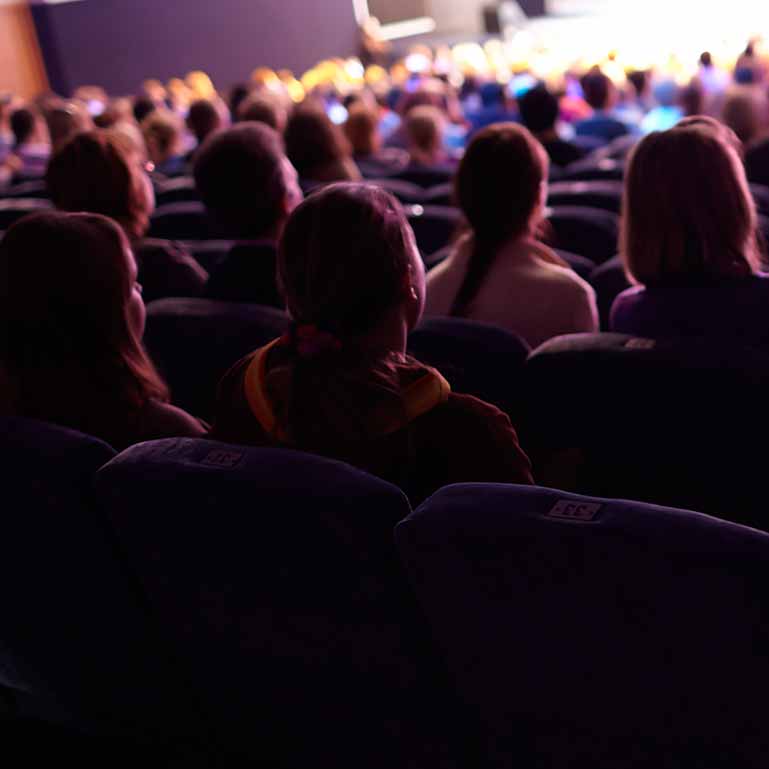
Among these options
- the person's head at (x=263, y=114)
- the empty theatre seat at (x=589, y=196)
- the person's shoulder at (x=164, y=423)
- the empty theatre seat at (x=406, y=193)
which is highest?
the person's head at (x=263, y=114)

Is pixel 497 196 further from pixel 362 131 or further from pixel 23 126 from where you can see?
pixel 23 126

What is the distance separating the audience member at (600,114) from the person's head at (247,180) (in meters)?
4.11

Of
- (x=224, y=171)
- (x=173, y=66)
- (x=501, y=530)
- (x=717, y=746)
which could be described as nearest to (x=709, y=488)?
(x=717, y=746)

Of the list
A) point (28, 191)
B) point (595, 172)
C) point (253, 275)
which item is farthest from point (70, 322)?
point (28, 191)

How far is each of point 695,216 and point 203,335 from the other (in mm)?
1111

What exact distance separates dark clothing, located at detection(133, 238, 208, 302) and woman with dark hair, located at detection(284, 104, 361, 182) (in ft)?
5.08

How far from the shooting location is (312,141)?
4.20 metres

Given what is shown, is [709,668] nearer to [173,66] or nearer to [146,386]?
[146,386]

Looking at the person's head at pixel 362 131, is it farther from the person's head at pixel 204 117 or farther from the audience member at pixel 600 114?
the audience member at pixel 600 114

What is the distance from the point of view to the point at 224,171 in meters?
2.69

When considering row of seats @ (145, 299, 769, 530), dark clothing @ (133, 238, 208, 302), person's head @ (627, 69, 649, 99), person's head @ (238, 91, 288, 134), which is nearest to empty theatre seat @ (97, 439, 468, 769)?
row of seats @ (145, 299, 769, 530)

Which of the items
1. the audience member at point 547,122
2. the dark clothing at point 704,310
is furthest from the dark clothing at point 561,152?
the dark clothing at point 704,310

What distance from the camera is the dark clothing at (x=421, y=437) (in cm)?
138

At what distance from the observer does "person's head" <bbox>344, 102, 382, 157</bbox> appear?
5812 millimetres
